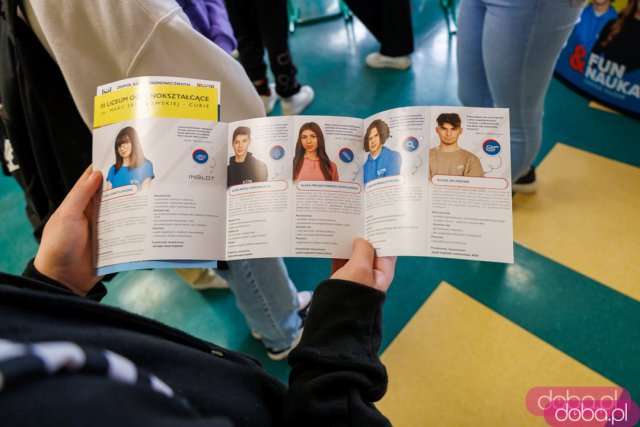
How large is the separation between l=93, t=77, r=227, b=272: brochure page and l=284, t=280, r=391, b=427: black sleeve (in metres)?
0.21

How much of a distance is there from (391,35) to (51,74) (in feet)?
4.37

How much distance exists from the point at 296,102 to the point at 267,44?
410mm

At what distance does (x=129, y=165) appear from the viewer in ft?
1.91

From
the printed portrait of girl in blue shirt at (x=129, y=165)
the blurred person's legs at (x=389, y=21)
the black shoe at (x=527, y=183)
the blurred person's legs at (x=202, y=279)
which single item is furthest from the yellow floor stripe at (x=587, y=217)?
the printed portrait of girl in blue shirt at (x=129, y=165)

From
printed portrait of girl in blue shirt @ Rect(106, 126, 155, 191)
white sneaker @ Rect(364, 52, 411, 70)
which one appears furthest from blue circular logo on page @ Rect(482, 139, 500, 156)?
white sneaker @ Rect(364, 52, 411, 70)

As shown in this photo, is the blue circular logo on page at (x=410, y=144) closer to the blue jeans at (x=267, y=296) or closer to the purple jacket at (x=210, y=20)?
the blue jeans at (x=267, y=296)

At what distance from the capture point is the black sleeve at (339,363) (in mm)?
409

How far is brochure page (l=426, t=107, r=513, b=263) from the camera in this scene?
22.2 inches

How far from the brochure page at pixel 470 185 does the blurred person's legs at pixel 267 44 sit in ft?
3.69

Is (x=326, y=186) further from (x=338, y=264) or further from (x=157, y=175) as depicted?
(x=157, y=175)

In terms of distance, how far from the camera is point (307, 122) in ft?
2.04

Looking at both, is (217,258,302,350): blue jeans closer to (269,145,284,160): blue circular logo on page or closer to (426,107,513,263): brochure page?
(269,145,284,160): blue circular logo on page

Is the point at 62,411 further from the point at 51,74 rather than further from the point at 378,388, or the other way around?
the point at 51,74

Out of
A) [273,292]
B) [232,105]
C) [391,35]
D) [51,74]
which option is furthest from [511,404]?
[391,35]
